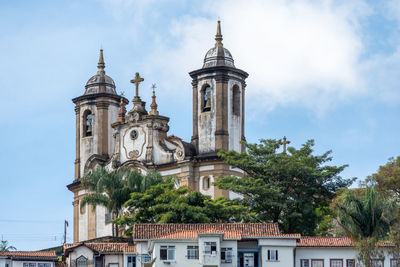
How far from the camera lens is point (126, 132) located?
8719cm

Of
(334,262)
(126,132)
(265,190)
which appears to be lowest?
(334,262)

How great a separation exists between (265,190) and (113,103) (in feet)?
85.6

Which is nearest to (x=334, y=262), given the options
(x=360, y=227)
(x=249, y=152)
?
(x=360, y=227)

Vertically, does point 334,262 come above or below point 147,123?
below

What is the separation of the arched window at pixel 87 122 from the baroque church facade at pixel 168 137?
0.24m

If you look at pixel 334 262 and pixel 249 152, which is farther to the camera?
pixel 249 152

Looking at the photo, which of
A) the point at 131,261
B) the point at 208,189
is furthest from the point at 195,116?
the point at 131,261

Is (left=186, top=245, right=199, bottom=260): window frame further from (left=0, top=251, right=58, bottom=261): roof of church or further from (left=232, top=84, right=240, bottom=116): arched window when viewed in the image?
(left=232, top=84, right=240, bottom=116): arched window

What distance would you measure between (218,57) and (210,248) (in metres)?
25.7

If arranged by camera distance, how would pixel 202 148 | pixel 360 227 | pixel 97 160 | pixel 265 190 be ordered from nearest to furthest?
pixel 360 227
pixel 265 190
pixel 202 148
pixel 97 160

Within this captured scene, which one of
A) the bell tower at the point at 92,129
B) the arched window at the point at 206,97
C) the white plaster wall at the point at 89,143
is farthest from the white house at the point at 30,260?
the white plaster wall at the point at 89,143

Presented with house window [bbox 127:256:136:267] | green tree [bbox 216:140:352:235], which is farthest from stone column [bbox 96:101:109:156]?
house window [bbox 127:256:136:267]

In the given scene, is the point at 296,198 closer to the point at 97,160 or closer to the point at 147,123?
the point at 147,123

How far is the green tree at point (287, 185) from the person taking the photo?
70.7 m
